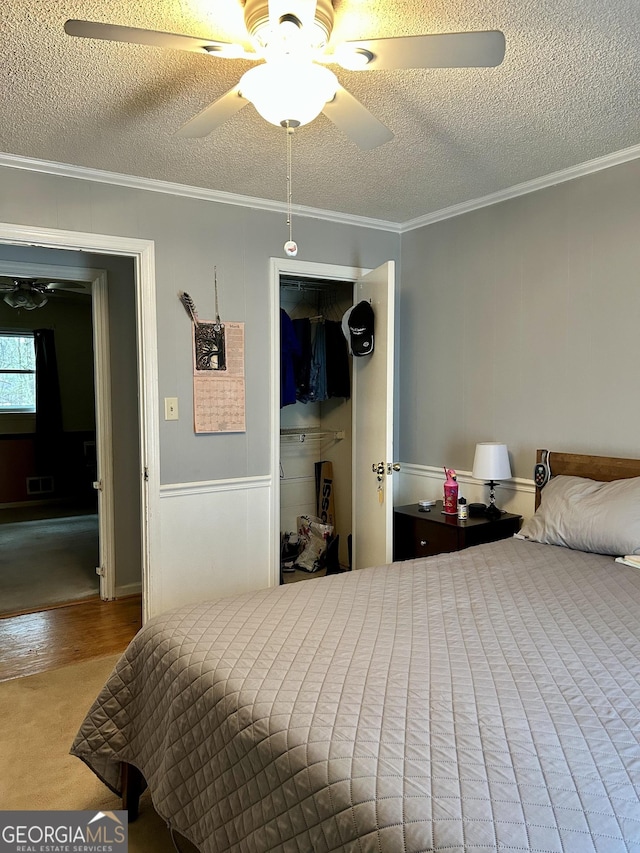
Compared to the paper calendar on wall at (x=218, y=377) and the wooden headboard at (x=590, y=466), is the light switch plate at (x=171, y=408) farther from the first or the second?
the wooden headboard at (x=590, y=466)

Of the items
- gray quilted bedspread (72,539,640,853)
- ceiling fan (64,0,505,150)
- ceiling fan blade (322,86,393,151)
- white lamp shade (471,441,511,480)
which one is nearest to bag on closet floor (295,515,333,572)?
white lamp shade (471,441,511,480)

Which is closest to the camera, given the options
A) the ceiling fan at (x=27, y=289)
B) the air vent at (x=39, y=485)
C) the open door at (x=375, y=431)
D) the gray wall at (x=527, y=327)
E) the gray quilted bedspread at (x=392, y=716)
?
the gray quilted bedspread at (x=392, y=716)

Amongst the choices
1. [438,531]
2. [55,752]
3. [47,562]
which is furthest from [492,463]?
[47,562]

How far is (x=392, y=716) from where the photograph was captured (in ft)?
4.27

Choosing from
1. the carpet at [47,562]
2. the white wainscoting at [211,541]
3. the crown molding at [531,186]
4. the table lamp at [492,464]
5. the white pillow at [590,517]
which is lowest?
the carpet at [47,562]

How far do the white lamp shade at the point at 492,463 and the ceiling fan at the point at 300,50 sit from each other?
194cm

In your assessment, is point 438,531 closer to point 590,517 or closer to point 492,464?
point 492,464

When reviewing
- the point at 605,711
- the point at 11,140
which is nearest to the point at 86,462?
the point at 11,140

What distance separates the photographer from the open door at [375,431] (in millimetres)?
3488

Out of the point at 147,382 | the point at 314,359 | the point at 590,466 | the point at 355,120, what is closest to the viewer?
the point at 355,120

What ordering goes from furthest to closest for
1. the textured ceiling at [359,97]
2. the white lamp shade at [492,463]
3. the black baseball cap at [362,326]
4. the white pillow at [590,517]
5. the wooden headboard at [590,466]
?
the black baseball cap at [362,326] → the white lamp shade at [492,463] → the wooden headboard at [590,466] → the white pillow at [590,517] → the textured ceiling at [359,97]

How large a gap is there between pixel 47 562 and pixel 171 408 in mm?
2570

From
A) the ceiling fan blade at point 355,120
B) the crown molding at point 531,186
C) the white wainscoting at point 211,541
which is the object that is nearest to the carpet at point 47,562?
the white wainscoting at point 211,541

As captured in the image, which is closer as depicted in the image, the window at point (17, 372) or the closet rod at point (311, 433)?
the closet rod at point (311, 433)
